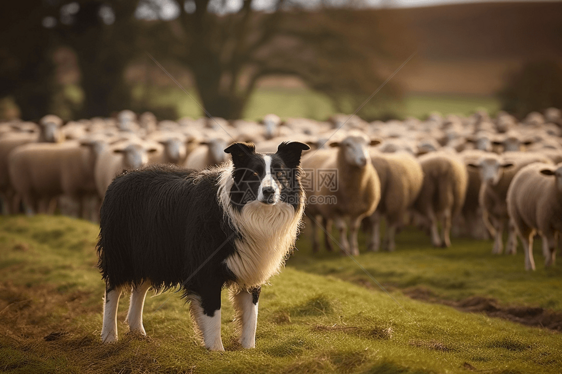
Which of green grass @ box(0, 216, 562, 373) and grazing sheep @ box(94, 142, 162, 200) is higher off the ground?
grazing sheep @ box(94, 142, 162, 200)

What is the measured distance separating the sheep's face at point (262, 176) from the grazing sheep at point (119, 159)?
8029 mm

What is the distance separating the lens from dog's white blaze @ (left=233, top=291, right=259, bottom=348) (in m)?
5.18

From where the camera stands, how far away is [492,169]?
1148cm

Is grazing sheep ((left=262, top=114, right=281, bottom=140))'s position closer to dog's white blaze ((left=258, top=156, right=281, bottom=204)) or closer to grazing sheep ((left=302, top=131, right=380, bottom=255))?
grazing sheep ((left=302, top=131, right=380, bottom=255))

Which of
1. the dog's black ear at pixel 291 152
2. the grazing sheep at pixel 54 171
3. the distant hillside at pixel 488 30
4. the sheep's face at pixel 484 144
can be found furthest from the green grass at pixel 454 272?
the distant hillside at pixel 488 30

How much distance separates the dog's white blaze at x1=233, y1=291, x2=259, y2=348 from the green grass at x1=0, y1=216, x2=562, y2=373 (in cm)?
14

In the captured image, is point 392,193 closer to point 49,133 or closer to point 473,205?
point 473,205

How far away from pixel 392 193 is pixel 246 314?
7.67 m

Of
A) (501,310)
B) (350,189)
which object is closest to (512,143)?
(350,189)

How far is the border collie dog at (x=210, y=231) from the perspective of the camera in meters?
4.78

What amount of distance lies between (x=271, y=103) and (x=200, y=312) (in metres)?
44.3

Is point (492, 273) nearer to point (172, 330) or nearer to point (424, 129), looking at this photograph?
point (172, 330)

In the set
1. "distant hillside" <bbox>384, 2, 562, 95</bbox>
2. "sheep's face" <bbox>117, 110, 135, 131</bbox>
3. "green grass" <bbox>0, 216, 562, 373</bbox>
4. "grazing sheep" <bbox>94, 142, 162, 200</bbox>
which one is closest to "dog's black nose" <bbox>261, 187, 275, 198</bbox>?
"green grass" <bbox>0, 216, 562, 373</bbox>

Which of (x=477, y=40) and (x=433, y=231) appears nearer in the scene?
(x=433, y=231)
